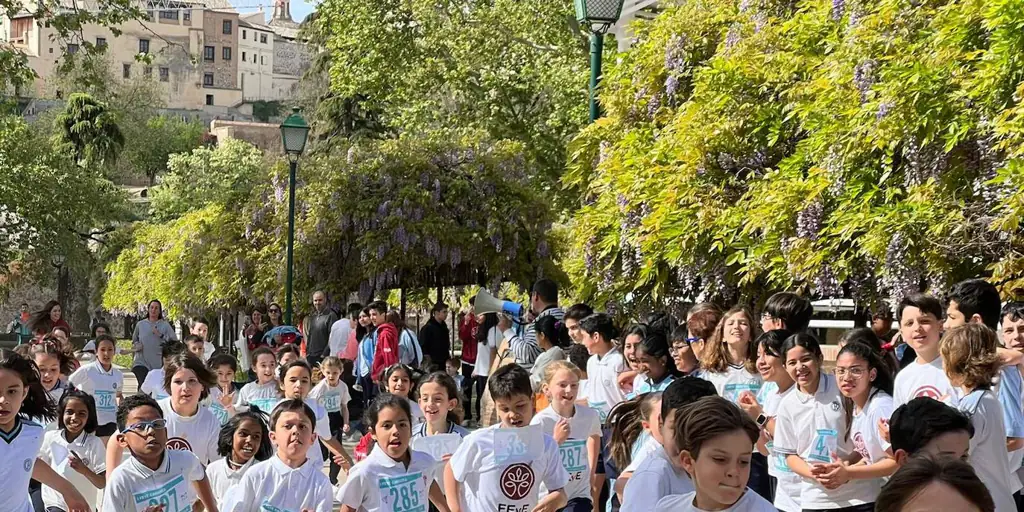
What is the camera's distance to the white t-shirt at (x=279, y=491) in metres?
7.03

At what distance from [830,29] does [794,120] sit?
2.98 ft

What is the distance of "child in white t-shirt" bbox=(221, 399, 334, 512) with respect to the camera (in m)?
7.03

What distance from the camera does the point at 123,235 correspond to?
A: 147ft

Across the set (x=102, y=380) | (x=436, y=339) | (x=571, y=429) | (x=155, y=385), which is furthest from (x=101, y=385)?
(x=436, y=339)

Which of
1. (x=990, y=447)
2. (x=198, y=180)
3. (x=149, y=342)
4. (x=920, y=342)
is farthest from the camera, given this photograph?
(x=198, y=180)

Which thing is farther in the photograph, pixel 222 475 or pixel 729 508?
pixel 222 475

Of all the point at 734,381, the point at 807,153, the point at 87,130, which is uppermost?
the point at 87,130

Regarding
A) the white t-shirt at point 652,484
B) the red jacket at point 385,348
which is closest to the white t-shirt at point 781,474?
the white t-shirt at point 652,484

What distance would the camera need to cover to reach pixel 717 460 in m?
4.35

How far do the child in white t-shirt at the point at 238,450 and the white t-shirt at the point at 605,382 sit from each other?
7.66 ft

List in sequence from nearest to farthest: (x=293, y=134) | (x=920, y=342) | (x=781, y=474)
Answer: (x=920, y=342), (x=781, y=474), (x=293, y=134)

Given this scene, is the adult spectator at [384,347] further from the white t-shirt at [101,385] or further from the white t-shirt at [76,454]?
the white t-shirt at [76,454]

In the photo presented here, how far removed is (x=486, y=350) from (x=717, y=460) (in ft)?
42.3

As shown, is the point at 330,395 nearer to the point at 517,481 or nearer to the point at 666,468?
the point at 517,481
